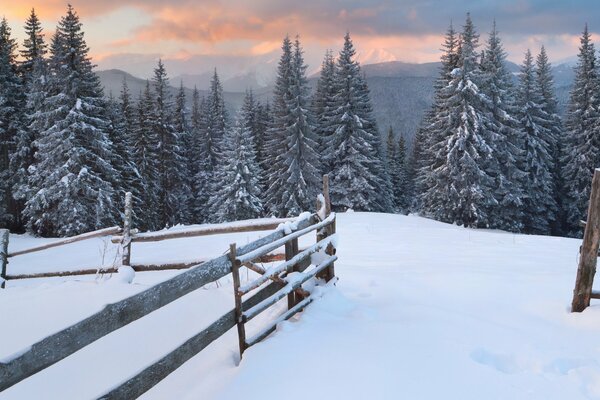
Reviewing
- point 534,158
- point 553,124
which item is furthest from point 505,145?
point 553,124

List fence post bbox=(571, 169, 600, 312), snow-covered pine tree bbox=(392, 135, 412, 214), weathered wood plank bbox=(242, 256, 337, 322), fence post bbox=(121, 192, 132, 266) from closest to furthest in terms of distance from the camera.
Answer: weathered wood plank bbox=(242, 256, 337, 322) < fence post bbox=(571, 169, 600, 312) < fence post bbox=(121, 192, 132, 266) < snow-covered pine tree bbox=(392, 135, 412, 214)

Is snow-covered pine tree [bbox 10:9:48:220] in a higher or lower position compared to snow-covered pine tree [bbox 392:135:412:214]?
higher

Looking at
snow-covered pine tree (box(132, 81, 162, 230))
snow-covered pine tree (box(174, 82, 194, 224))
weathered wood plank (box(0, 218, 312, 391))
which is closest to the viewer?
weathered wood plank (box(0, 218, 312, 391))

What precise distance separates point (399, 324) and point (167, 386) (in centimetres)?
283

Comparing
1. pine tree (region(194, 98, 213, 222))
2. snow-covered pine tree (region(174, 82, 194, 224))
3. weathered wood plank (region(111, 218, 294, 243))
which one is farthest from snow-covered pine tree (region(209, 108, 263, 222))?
Answer: weathered wood plank (region(111, 218, 294, 243))

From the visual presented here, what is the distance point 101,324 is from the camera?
2.97m

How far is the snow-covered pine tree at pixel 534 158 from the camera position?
35.0m

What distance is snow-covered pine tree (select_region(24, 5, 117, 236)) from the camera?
26.3m

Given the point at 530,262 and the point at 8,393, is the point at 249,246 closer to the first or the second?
the point at 8,393

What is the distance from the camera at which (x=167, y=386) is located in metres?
4.37

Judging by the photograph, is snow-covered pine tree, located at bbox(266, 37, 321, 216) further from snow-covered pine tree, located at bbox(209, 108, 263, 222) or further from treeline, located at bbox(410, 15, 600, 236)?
treeline, located at bbox(410, 15, 600, 236)

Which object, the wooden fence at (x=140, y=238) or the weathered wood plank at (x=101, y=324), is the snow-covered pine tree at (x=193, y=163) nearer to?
the wooden fence at (x=140, y=238)

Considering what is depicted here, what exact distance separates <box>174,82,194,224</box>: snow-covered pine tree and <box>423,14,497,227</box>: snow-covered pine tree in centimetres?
2552

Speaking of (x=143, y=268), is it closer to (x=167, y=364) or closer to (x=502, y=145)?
(x=167, y=364)
